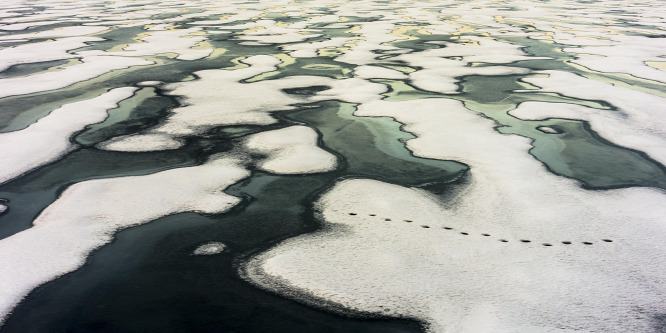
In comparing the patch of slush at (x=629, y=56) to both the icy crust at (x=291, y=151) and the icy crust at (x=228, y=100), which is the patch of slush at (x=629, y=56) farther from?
the icy crust at (x=291, y=151)

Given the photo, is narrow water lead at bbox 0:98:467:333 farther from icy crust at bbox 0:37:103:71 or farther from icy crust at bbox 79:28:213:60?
icy crust at bbox 0:37:103:71

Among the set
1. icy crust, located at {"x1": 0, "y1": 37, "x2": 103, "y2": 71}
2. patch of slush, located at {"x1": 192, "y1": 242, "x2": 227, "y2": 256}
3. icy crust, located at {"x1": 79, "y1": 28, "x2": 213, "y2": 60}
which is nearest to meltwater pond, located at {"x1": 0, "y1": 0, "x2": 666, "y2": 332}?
patch of slush, located at {"x1": 192, "y1": 242, "x2": 227, "y2": 256}

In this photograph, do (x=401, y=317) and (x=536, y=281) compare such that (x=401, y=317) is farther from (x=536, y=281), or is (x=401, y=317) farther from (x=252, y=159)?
(x=252, y=159)

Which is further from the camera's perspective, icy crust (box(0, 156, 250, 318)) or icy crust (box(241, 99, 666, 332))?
icy crust (box(0, 156, 250, 318))

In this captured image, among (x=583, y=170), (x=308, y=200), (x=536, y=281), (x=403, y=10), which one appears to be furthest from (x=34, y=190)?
(x=403, y=10)

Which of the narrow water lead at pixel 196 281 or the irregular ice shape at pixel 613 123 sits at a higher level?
the irregular ice shape at pixel 613 123

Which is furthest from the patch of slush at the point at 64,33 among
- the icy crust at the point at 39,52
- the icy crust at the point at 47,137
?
the icy crust at the point at 47,137

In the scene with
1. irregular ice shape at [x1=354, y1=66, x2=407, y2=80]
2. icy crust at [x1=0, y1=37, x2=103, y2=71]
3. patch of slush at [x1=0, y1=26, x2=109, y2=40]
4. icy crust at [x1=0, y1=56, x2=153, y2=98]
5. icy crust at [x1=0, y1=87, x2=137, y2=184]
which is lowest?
icy crust at [x1=0, y1=87, x2=137, y2=184]
